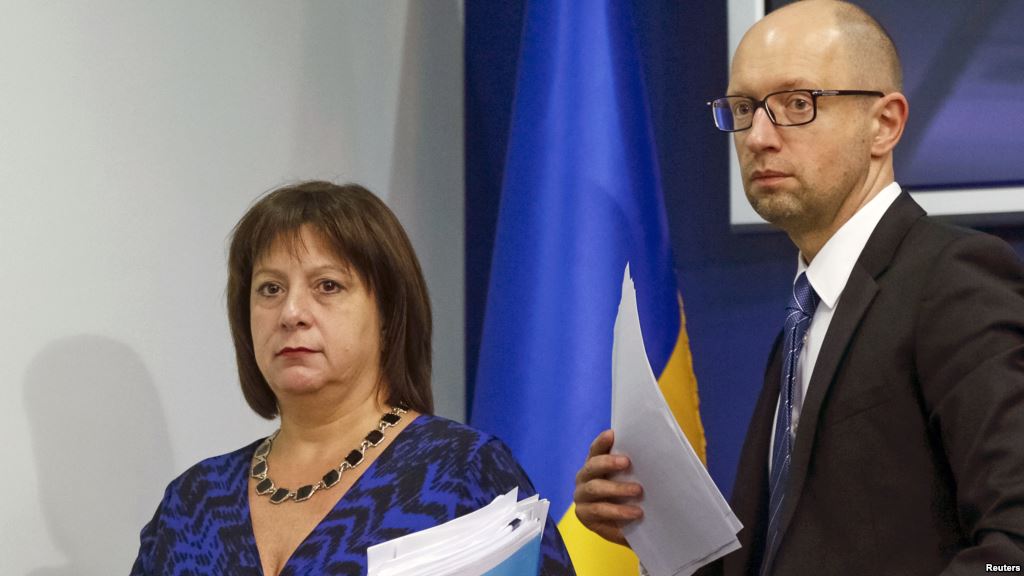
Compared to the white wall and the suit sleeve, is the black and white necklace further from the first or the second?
the suit sleeve

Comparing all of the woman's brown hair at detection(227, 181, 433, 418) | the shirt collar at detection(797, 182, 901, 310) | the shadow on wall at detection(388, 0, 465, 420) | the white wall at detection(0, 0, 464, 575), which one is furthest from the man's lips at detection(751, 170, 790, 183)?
the shadow on wall at detection(388, 0, 465, 420)

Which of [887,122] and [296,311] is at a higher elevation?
[887,122]

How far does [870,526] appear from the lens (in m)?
1.36

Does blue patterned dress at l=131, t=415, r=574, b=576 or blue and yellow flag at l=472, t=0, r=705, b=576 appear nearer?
blue patterned dress at l=131, t=415, r=574, b=576

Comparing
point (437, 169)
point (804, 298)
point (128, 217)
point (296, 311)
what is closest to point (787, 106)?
point (804, 298)

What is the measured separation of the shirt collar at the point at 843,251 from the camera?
152 centimetres

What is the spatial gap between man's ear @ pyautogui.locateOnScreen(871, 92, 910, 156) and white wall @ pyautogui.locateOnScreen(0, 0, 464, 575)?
1.21 meters

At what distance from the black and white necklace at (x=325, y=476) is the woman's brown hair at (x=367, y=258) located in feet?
0.15

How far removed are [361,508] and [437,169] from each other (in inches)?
62.8

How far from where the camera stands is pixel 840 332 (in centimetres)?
142

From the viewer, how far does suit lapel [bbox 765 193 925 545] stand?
4.62 feet

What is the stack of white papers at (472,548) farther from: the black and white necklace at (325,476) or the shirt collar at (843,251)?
the shirt collar at (843,251)

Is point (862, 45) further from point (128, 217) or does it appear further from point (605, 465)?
point (128, 217)

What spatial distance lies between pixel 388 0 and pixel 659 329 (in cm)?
111
